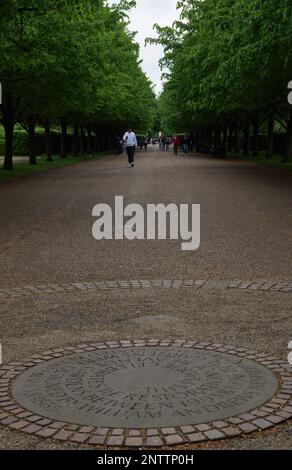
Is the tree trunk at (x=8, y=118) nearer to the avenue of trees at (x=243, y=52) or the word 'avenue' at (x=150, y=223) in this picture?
the avenue of trees at (x=243, y=52)

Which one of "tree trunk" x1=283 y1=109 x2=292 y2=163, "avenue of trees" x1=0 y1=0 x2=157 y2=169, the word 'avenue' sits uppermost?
"avenue of trees" x1=0 y1=0 x2=157 y2=169

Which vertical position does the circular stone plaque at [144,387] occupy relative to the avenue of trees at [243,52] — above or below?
below

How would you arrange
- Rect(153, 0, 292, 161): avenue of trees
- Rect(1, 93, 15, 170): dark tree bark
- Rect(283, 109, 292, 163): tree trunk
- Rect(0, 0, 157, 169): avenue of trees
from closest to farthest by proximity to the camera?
1. Rect(0, 0, 157, 169): avenue of trees
2. Rect(153, 0, 292, 161): avenue of trees
3. Rect(1, 93, 15, 170): dark tree bark
4. Rect(283, 109, 292, 163): tree trunk

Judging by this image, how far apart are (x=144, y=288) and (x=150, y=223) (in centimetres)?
491

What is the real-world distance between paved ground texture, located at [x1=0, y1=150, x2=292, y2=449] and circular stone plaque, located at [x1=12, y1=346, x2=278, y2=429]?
0.29 metres

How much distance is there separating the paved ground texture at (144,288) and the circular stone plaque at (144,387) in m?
0.29

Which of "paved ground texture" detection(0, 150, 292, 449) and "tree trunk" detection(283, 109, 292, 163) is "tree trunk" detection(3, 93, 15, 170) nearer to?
"tree trunk" detection(283, 109, 292, 163)

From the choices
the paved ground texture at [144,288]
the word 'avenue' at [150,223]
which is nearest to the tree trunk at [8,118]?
the word 'avenue' at [150,223]

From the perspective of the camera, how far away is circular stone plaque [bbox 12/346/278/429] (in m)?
3.85

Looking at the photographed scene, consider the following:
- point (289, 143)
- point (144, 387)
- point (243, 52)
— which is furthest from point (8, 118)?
point (144, 387)

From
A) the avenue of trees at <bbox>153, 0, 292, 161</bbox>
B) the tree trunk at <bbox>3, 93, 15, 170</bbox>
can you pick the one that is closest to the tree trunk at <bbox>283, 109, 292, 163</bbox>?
the avenue of trees at <bbox>153, 0, 292, 161</bbox>

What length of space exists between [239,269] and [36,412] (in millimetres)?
4656

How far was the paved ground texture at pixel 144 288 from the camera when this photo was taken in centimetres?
530

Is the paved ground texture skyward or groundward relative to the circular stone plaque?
groundward
